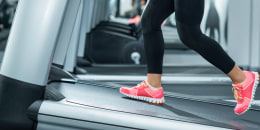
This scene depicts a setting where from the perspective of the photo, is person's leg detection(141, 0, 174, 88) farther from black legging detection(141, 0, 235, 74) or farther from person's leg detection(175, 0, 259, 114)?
person's leg detection(175, 0, 259, 114)

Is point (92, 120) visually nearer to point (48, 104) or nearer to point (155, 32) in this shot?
point (48, 104)

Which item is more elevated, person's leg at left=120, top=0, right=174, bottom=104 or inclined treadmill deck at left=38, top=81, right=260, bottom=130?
person's leg at left=120, top=0, right=174, bottom=104

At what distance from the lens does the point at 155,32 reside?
4.22 ft

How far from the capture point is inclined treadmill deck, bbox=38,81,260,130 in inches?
42.8

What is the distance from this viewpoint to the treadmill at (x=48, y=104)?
111cm

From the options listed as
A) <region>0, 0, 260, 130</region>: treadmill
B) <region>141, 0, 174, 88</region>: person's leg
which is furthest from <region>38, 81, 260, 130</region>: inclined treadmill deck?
<region>141, 0, 174, 88</region>: person's leg

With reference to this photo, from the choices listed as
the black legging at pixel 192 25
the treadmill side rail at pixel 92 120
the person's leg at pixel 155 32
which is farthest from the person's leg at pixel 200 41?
the treadmill side rail at pixel 92 120

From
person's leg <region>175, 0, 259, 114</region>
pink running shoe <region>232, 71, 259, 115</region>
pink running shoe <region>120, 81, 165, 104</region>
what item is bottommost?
pink running shoe <region>120, 81, 165, 104</region>

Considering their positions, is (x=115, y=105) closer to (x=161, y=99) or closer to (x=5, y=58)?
(x=161, y=99)

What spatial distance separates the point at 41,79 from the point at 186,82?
4.71 feet

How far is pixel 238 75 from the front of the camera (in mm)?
1159

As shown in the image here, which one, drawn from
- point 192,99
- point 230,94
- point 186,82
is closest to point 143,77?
point 186,82

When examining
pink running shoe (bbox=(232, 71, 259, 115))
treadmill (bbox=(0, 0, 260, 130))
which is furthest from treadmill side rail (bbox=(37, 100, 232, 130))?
pink running shoe (bbox=(232, 71, 259, 115))

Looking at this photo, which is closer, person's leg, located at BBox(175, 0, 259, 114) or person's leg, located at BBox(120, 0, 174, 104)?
person's leg, located at BBox(175, 0, 259, 114)
